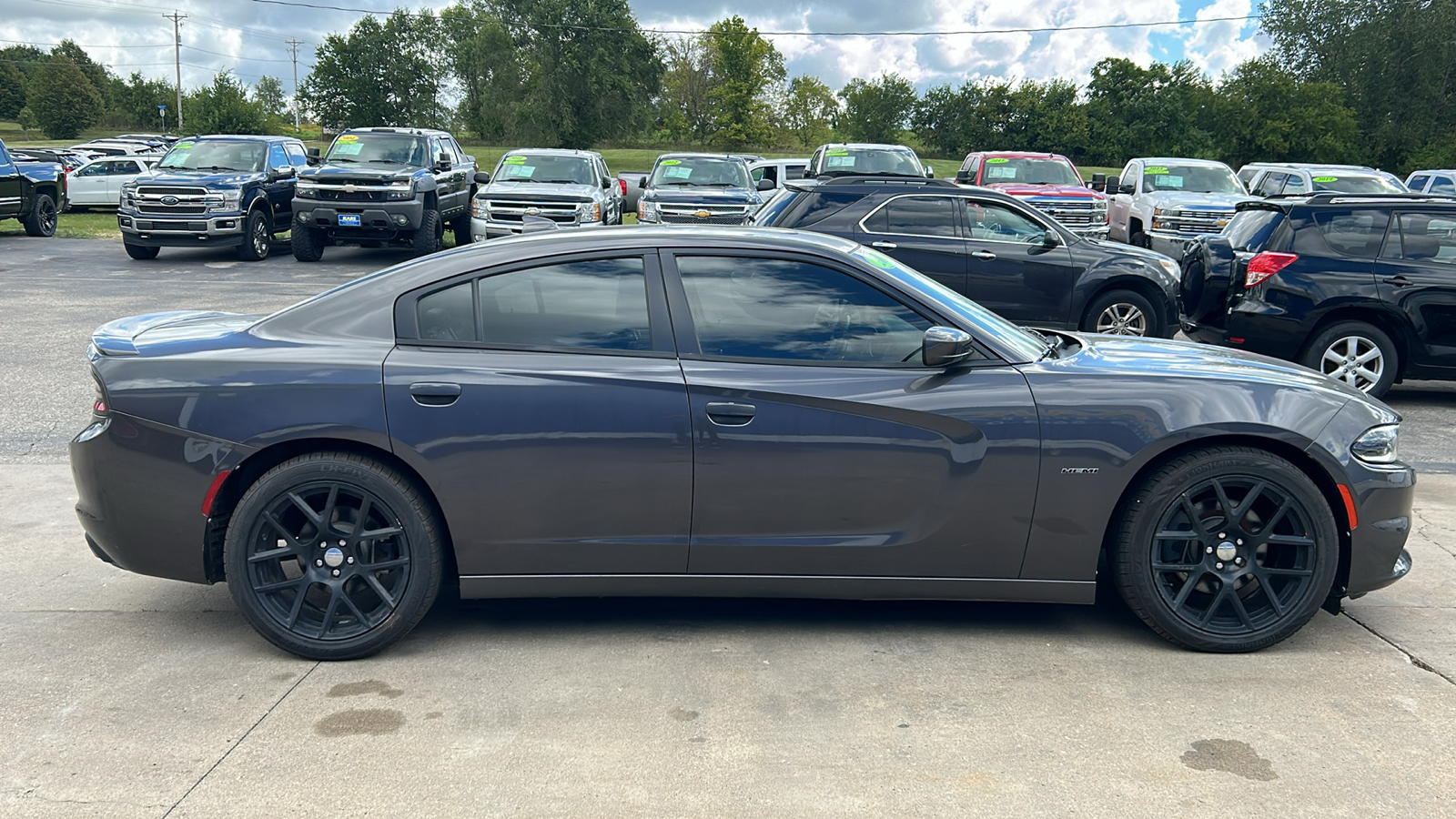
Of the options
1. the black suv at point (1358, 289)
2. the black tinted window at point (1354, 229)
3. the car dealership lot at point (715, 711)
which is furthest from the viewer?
the black tinted window at point (1354, 229)

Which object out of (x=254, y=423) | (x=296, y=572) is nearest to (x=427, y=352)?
(x=254, y=423)

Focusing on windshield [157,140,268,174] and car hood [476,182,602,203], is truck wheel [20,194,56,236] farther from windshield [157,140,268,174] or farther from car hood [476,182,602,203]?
car hood [476,182,602,203]

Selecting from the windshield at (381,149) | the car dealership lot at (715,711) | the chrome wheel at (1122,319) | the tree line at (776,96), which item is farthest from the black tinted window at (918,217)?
the tree line at (776,96)

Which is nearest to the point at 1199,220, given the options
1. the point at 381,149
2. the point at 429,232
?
the point at 429,232

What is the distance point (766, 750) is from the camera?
3.37 metres

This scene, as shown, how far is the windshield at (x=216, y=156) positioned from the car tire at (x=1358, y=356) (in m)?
17.1

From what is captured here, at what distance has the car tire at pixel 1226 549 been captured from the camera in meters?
4.01

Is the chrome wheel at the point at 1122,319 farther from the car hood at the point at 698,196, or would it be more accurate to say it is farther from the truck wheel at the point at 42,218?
the truck wheel at the point at 42,218

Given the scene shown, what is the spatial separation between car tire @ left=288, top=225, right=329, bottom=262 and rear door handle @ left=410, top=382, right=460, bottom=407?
15.7m

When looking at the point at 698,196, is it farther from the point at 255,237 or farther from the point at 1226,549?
the point at 1226,549

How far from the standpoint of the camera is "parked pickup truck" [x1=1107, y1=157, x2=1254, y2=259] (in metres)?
18.8

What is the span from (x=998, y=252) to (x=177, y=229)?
542 inches

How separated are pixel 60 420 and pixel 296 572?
15.1 feet

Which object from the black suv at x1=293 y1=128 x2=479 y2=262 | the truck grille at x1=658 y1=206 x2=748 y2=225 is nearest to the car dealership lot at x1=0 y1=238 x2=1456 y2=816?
the truck grille at x1=658 y1=206 x2=748 y2=225
